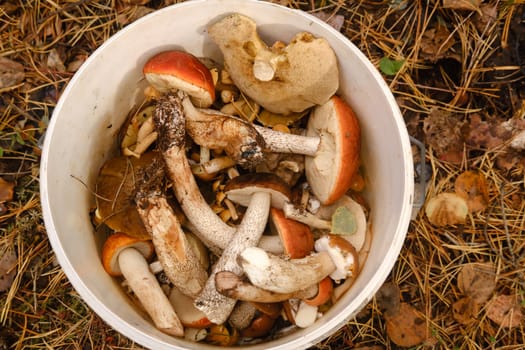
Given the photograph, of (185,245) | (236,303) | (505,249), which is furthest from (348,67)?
(505,249)

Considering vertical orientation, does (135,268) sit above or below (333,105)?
below

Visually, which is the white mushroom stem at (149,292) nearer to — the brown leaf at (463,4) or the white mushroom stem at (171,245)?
the white mushroom stem at (171,245)

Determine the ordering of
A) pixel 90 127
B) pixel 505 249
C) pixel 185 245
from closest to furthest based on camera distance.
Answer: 1. pixel 185 245
2. pixel 90 127
3. pixel 505 249

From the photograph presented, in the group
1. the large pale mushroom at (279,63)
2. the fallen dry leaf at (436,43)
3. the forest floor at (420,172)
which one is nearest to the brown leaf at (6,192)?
the forest floor at (420,172)

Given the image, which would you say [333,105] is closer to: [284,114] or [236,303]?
[284,114]

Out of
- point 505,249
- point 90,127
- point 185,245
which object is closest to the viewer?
point 185,245

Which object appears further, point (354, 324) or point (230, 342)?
point (354, 324)

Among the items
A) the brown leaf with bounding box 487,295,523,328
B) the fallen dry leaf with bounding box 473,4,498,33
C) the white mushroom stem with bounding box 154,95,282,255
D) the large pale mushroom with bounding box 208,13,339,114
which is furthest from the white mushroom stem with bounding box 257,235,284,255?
the fallen dry leaf with bounding box 473,4,498,33
